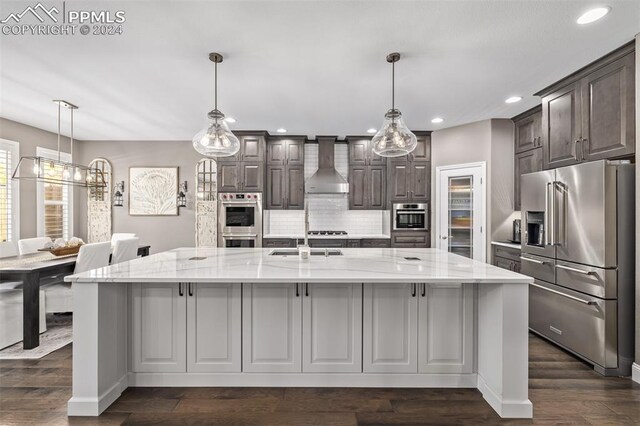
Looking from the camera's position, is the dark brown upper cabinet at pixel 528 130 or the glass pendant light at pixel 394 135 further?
the dark brown upper cabinet at pixel 528 130

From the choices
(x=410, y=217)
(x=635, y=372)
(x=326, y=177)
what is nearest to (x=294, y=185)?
(x=326, y=177)

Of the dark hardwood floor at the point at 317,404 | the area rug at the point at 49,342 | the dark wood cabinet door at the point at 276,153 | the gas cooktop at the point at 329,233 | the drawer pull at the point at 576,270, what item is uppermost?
the dark wood cabinet door at the point at 276,153

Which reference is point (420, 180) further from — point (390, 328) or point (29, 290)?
point (29, 290)

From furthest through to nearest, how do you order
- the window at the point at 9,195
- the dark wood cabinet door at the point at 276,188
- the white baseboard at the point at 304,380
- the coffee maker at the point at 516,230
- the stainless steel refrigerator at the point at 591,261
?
the dark wood cabinet door at the point at 276,188 < the window at the point at 9,195 < the coffee maker at the point at 516,230 < the stainless steel refrigerator at the point at 591,261 < the white baseboard at the point at 304,380

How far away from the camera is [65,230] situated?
224 inches

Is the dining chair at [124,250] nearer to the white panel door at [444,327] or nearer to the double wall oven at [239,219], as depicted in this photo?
the double wall oven at [239,219]

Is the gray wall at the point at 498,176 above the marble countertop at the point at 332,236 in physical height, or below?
above

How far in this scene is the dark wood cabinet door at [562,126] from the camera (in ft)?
10.0

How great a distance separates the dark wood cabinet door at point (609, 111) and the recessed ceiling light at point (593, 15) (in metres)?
0.68

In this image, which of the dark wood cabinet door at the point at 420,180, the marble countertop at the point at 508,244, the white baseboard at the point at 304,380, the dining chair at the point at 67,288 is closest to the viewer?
the white baseboard at the point at 304,380

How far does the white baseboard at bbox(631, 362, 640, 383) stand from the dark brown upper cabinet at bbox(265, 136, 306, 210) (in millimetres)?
4347

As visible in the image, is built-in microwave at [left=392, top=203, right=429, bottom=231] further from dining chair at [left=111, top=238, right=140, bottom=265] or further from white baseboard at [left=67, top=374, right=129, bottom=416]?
white baseboard at [left=67, top=374, right=129, bottom=416]

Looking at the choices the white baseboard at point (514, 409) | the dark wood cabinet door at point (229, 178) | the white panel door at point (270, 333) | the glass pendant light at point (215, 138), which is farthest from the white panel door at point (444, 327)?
the dark wood cabinet door at point (229, 178)

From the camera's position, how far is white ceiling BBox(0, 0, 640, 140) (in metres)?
2.16
